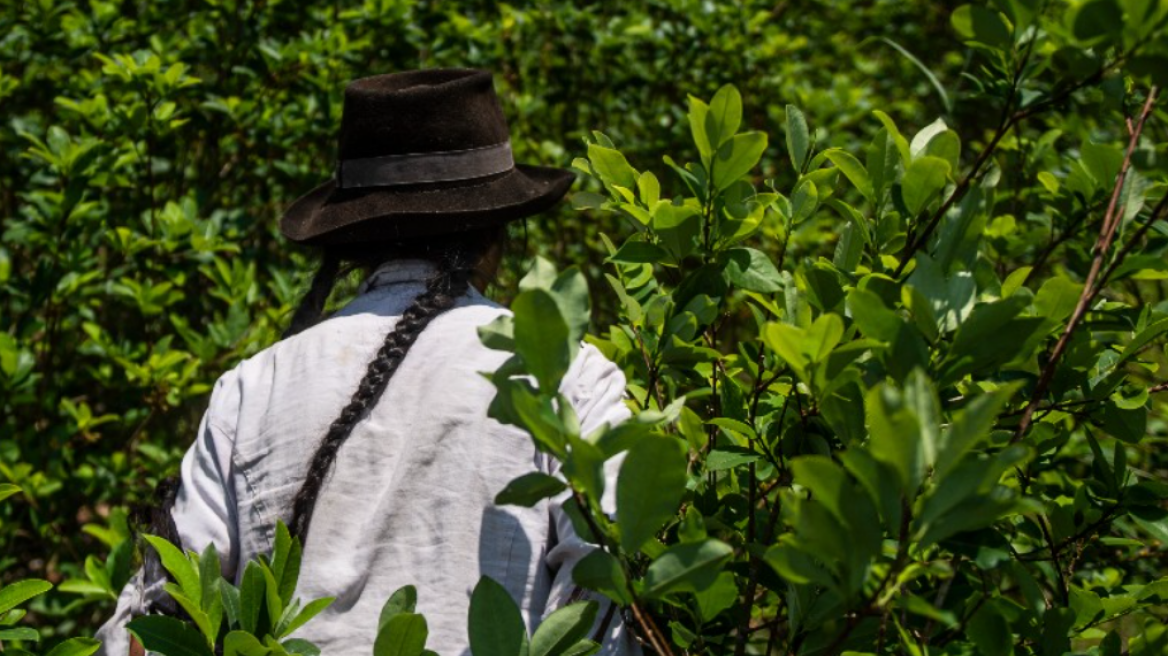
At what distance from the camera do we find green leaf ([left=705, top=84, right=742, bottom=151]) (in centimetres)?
146

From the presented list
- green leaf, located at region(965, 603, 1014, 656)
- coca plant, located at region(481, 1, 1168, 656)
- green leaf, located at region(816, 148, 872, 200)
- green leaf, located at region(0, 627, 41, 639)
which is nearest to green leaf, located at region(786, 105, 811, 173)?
coca plant, located at region(481, 1, 1168, 656)

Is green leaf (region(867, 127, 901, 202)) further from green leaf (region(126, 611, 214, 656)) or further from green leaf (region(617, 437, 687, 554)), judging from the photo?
green leaf (region(126, 611, 214, 656))

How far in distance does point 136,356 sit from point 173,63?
0.78 m

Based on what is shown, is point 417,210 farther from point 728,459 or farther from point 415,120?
point 728,459

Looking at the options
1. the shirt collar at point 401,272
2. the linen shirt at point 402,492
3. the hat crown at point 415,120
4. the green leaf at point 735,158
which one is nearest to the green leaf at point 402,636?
the linen shirt at point 402,492

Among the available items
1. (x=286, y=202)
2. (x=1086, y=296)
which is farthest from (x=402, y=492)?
(x=286, y=202)

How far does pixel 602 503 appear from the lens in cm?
171

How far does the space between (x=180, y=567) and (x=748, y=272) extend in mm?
715

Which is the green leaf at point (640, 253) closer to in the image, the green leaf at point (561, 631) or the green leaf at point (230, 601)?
the green leaf at point (561, 631)

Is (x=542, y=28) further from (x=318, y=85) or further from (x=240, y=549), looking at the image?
(x=240, y=549)

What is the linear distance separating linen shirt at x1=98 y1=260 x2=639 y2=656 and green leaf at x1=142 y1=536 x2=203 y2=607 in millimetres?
387

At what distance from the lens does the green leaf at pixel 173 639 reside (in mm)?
1295

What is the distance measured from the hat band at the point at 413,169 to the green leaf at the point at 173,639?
916mm

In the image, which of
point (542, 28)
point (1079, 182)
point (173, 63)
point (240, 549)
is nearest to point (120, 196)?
point (173, 63)
